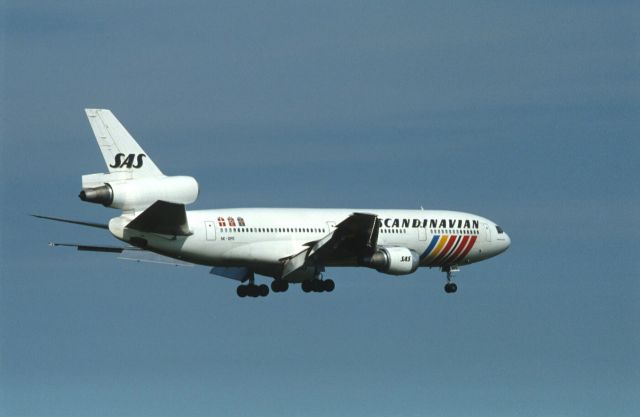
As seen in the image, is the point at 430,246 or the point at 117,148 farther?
the point at 430,246

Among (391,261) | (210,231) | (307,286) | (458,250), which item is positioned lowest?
(210,231)

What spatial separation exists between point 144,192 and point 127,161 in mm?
2259

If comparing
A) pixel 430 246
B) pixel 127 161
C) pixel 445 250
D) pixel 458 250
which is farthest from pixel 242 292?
pixel 127 161

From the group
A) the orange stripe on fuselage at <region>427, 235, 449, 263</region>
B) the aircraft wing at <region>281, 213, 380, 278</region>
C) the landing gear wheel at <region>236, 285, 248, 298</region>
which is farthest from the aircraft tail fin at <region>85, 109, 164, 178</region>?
the orange stripe on fuselage at <region>427, 235, 449, 263</region>

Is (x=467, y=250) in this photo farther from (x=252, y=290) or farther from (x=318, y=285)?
(x=252, y=290)

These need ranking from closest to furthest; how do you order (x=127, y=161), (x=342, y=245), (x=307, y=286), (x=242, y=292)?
(x=127, y=161)
(x=342, y=245)
(x=307, y=286)
(x=242, y=292)

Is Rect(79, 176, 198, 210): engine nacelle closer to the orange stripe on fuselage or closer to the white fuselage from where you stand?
the white fuselage

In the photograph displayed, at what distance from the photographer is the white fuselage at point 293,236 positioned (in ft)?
247

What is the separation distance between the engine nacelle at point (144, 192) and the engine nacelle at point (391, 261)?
A: 12.3 meters

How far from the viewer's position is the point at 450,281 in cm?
8744

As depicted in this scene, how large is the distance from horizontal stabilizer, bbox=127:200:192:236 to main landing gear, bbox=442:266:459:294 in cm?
1867

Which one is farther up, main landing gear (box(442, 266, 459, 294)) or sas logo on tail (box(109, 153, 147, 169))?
main landing gear (box(442, 266, 459, 294))

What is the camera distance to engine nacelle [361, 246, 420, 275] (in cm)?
7994

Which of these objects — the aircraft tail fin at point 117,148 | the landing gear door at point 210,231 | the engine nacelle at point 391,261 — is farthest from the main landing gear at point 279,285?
the aircraft tail fin at point 117,148
